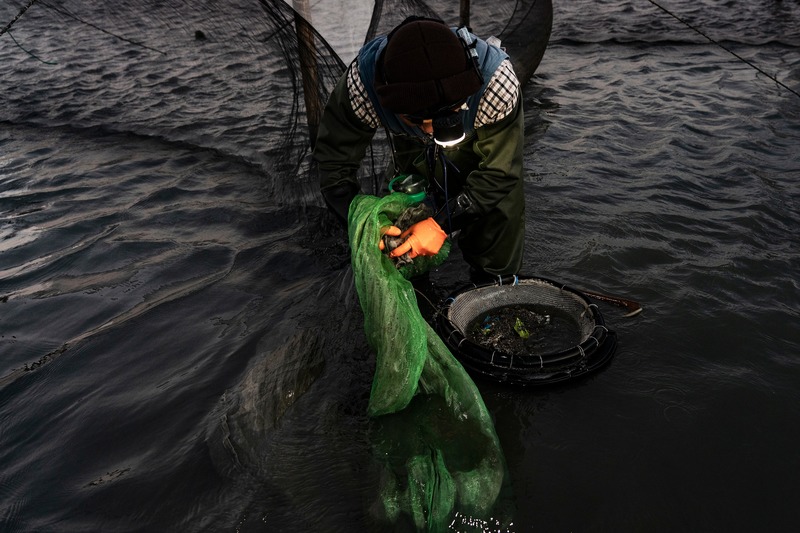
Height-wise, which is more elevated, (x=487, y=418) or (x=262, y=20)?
(x=262, y=20)

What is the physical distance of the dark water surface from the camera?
9.36 feet

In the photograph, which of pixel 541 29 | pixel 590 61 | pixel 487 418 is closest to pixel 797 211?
pixel 487 418

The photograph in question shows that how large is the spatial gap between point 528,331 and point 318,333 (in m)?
1.46

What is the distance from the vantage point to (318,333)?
4074 mm

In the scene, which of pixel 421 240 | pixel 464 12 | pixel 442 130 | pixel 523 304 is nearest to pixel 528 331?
pixel 523 304

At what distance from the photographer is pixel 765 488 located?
2.77 m

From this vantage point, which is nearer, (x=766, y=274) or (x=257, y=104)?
(x=766, y=274)

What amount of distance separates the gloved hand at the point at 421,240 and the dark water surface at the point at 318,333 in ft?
3.32

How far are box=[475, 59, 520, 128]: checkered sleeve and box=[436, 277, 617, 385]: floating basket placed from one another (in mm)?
1116

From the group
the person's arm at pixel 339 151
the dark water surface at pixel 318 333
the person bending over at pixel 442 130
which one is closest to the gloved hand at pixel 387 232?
the person bending over at pixel 442 130

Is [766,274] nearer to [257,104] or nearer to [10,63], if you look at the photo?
[257,104]

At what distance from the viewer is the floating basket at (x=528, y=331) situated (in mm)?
3260

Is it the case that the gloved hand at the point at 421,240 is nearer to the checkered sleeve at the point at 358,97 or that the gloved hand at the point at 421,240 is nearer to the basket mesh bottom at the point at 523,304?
the basket mesh bottom at the point at 523,304

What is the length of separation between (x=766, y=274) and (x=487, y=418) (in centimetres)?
300
